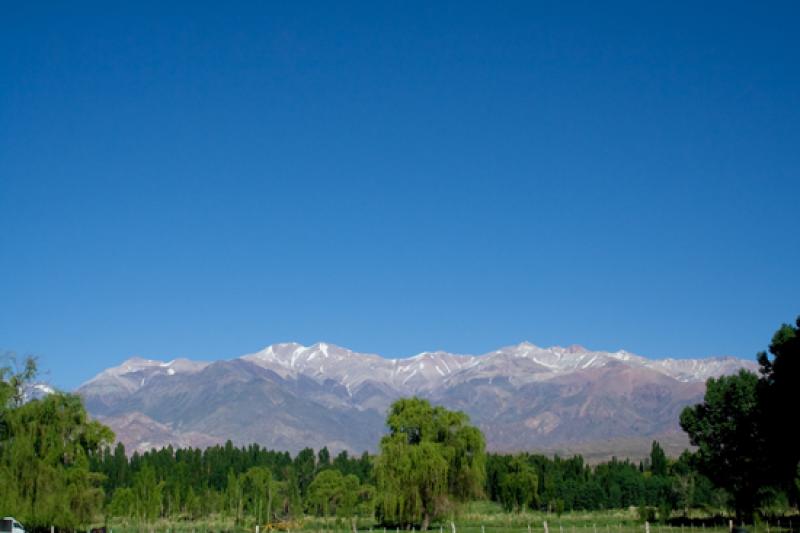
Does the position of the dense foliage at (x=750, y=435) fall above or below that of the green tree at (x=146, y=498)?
above

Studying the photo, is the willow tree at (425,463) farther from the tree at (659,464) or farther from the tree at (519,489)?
the tree at (659,464)

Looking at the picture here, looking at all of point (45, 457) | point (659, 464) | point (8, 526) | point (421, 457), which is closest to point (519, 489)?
point (659, 464)

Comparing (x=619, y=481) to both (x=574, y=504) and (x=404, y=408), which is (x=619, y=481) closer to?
(x=574, y=504)

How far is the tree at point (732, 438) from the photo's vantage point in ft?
238

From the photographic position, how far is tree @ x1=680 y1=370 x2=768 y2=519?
72.5 metres

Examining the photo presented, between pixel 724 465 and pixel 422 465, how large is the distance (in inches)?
1033

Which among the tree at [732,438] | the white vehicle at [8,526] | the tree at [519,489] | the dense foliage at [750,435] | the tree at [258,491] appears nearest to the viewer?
the white vehicle at [8,526]

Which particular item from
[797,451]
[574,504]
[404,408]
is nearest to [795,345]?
[797,451]

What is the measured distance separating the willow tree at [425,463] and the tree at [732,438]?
1951 centimetres

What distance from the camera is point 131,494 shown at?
108 meters

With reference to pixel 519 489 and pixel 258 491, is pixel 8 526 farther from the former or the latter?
pixel 519 489

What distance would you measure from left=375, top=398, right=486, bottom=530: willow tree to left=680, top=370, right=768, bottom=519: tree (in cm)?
1951

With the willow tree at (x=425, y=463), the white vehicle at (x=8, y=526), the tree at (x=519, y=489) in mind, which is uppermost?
the willow tree at (x=425, y=463)

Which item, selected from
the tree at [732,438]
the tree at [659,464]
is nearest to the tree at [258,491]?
the tree at [732,438]
